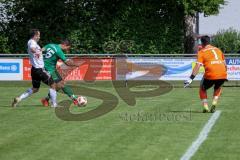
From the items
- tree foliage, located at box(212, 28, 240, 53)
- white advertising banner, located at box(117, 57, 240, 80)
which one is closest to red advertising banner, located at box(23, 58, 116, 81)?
white advertising banner, located at box(117, 57, 240, 80)

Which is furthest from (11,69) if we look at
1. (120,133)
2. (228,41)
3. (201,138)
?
(228,41)

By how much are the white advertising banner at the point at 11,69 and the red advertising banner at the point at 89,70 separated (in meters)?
0.25

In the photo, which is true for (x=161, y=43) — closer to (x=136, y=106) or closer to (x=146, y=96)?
(x=146, y=96)

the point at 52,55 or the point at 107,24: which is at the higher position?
the point at 107,24

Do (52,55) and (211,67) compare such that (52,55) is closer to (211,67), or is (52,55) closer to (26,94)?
(26,94)

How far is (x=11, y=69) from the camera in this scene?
30281 mm

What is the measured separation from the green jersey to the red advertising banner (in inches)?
467

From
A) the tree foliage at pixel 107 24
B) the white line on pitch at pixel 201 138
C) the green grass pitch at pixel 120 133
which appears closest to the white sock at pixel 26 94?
the green grass pitch at pixel 120 133

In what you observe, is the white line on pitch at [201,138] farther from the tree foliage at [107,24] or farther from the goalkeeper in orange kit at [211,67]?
the tree foliage at [107,24]

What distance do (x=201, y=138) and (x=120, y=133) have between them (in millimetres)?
1520

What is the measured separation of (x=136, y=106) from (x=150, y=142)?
23.4 feet

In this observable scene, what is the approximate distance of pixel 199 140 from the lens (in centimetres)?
1197

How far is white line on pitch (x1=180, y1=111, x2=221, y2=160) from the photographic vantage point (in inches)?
411

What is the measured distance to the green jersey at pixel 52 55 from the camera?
18.2m
